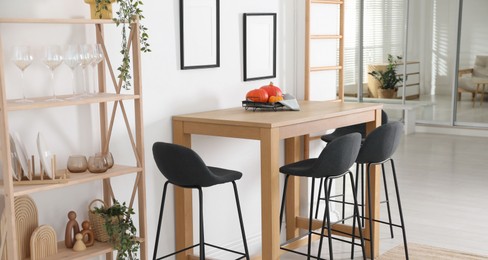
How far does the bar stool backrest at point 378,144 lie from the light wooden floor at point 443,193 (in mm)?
869

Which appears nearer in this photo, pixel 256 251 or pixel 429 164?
pixel 256 251

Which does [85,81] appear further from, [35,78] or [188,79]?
[188,79]

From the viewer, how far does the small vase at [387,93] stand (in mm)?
11156

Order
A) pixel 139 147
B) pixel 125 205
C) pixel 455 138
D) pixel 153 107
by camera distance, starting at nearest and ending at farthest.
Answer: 1. pixel 139 147
2. pixel 125 205
3. pixel 153 107
4. pixel 455 138

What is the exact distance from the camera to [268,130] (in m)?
3.70

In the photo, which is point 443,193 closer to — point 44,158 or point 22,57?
point 44,158

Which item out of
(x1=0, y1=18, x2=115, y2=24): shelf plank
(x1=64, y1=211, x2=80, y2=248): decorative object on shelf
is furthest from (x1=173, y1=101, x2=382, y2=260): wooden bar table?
(x1=0, y1=18, x2=115, y2=24): shelf plank

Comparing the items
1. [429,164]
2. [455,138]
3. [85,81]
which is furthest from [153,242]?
[455,138]

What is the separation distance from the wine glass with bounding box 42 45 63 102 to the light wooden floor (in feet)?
7.69

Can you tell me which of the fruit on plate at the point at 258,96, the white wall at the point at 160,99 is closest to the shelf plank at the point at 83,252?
the white wall at the point at 160,99

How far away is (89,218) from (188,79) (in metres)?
1.12

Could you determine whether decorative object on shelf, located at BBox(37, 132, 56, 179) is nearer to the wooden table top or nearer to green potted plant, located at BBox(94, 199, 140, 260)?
green potted plant, located at BBox(94, 199, 140, 260)

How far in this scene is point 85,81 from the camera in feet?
11.6

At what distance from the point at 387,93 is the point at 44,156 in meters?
8.80
